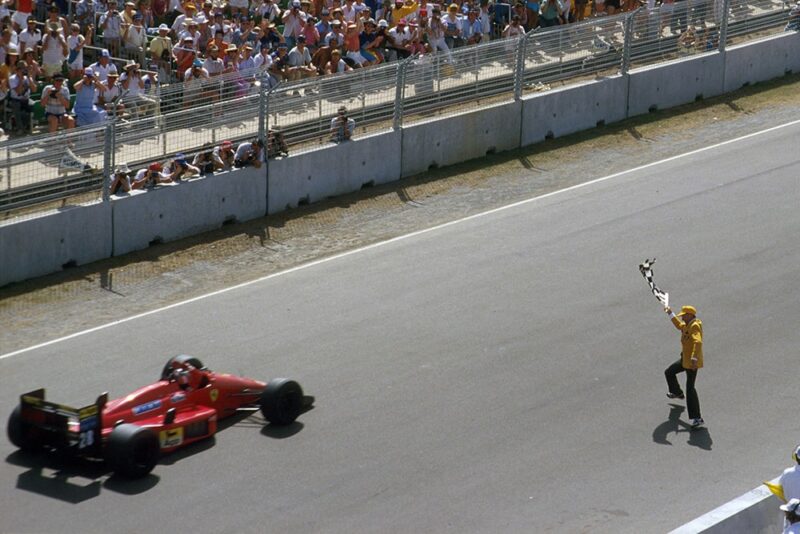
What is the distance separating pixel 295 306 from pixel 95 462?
4.85 meters

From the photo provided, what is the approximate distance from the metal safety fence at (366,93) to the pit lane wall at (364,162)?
32 centimetres

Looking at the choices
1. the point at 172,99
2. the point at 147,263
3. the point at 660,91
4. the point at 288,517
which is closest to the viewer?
the point at 288,517

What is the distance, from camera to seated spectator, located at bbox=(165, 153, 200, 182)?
19.3 meters

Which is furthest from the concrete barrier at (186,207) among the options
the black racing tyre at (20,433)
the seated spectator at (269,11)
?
the black racing tyre at (20,433)

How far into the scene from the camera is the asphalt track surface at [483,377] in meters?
11.5

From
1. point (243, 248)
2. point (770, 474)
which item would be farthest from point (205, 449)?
point (243, 248)

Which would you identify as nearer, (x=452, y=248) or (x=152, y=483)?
(x=152, y=483)

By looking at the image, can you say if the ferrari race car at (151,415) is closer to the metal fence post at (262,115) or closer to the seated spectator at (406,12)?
the metal fence post at (262,115)

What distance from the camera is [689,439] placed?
42.7 ft

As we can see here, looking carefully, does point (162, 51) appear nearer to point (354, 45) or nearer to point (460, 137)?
point (354, 45)

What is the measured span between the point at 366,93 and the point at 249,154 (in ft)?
8.35

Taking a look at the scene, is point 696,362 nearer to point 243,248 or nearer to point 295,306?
point 295,306

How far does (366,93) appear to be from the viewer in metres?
21.6

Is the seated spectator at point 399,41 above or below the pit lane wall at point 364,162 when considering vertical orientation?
above
